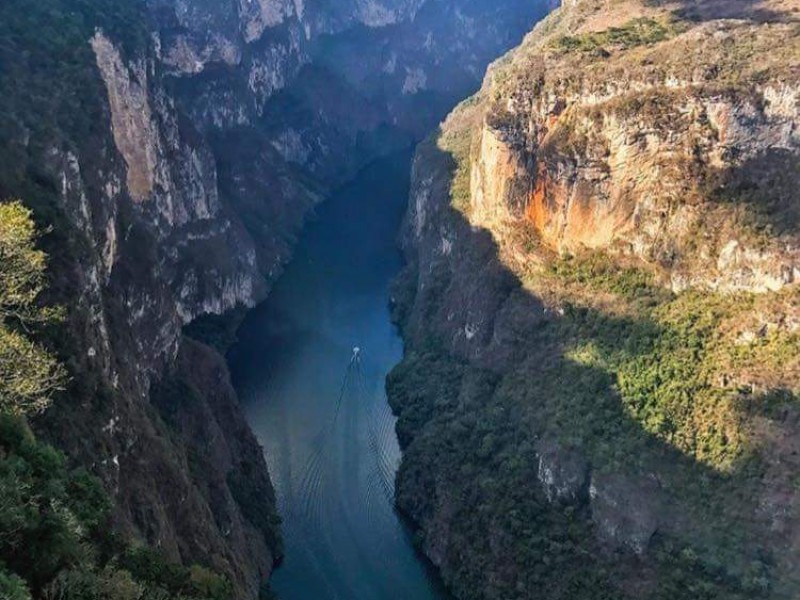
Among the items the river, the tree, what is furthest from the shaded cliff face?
the tree

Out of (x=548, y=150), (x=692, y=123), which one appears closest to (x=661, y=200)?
(x=692, y=123)

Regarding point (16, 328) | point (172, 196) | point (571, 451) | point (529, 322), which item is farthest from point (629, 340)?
point (172, 196)

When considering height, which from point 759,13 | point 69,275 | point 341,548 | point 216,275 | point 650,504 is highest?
point 759,13

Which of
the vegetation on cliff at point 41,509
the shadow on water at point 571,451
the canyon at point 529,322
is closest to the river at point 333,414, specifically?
the canyon at point 529,322

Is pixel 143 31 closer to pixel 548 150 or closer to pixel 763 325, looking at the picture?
pixel 548 150

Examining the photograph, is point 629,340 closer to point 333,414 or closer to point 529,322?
point 529,322

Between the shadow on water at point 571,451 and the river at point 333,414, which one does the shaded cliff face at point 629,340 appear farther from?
the river at point 333,414
